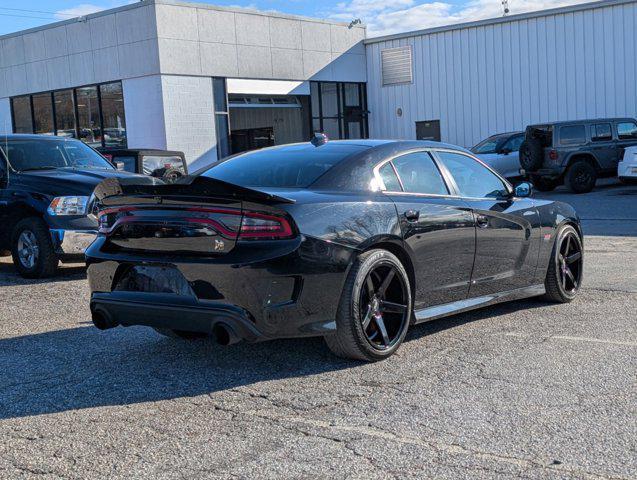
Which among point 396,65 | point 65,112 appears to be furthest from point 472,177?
point 396,65

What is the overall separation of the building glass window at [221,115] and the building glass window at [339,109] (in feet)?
14.7

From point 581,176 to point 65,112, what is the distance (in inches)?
693

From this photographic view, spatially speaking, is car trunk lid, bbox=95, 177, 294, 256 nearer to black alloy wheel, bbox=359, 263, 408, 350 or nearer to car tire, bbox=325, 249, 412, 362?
car tire, bbox=325, 249, 412, 362

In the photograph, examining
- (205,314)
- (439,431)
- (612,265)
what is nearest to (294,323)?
(205,314)

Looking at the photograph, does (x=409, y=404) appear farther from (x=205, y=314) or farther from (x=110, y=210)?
(x=110, y=210)

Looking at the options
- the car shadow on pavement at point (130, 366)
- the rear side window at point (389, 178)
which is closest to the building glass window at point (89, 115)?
the car shadow on pavement at point (130, 366)

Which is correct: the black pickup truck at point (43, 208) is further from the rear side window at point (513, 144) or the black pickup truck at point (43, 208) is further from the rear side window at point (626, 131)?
the rear side window at point (626, 131)

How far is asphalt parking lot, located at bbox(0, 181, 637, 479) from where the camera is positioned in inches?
140

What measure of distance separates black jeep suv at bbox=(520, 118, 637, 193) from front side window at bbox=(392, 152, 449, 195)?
1500 centimetres

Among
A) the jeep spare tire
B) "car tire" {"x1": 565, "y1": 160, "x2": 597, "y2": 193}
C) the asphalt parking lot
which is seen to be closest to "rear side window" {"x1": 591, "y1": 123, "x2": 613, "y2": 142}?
"car tire" {"x1": 565, "y1": 160, "x2": 597, "y2": 193}

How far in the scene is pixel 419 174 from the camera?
5.87m

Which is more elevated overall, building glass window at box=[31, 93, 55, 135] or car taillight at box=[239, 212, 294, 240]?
building glass window at box=[31, 93, 55, 135]

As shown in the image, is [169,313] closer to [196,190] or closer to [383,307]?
[196,190]

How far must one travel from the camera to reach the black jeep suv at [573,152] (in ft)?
66.6
